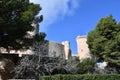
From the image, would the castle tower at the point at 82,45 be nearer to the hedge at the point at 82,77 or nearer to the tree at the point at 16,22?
the tree at the point at 16,22

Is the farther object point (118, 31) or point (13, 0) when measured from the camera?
point (118, 31)

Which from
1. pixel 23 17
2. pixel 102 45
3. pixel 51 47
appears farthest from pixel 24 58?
pixel 51 47

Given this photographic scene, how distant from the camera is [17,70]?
19.1 metres

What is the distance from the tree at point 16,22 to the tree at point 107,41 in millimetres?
11735

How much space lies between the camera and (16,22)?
768 inches

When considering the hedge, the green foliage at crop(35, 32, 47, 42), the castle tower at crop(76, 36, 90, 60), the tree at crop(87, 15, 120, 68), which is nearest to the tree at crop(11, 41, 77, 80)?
the green foliage at crop(35, 32, 47, 42)

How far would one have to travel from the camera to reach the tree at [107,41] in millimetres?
30312

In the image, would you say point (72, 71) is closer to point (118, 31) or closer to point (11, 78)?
point (11, 78)

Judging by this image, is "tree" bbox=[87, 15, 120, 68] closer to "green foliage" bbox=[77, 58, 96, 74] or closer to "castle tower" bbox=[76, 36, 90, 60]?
"green foliage" bbox=[77, 58, 96, 74]

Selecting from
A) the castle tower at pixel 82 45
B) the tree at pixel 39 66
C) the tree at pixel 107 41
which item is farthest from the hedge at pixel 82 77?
the castle tower at pixel 82 45

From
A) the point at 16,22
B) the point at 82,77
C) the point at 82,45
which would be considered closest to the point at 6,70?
the point at 16,22

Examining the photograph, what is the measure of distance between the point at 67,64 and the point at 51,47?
1976 cm

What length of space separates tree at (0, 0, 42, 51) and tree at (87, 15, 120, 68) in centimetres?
1173

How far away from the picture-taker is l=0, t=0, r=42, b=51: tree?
19.1m
